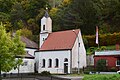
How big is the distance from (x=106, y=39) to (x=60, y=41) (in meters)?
16.1

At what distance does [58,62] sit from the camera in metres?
64.1

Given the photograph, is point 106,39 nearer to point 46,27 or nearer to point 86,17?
point 86,17

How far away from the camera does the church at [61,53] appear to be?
204 ft

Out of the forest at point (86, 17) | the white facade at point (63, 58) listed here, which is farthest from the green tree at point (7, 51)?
the forest at point (86, 17)

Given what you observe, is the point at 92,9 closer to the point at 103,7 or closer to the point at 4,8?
the point at 103,7

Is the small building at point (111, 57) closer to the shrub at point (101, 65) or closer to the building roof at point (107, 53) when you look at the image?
the building roof at point (107, 53)

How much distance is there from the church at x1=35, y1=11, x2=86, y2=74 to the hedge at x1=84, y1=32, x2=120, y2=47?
13260mm

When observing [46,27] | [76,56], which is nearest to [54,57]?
[76,56]

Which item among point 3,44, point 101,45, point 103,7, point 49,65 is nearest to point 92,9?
point 103,7

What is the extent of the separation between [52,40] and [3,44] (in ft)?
92.2

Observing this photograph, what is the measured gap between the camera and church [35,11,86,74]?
62.2m

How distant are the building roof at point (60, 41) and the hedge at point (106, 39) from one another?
13.3 m

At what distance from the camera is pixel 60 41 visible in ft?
215

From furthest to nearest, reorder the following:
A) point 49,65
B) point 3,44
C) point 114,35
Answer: point 114,35 → point 49,65 → point 3,44
